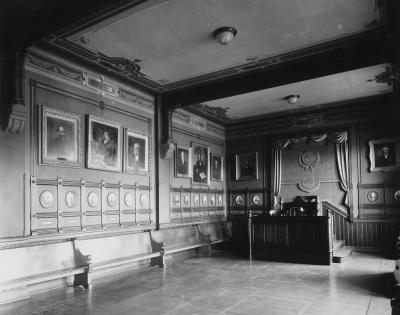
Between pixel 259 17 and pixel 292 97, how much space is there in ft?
14.4

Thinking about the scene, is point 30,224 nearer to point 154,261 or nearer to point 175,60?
point 154,261

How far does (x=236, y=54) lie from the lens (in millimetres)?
6938

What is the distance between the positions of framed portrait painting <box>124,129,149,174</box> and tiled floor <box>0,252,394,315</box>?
238 centimetres

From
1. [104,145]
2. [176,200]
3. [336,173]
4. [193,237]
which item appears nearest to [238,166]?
[336,173]

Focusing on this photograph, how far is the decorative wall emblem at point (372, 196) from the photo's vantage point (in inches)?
405

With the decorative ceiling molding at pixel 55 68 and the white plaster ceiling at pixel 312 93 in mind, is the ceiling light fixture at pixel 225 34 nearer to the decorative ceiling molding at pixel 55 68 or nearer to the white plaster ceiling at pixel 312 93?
the decorative ceiling molding at pixel 55 68

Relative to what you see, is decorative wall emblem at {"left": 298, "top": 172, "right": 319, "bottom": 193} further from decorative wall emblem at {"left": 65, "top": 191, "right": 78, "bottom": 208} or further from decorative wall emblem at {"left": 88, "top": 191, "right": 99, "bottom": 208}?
decorative wall emblem at {"left": 65, "top": 191, "right": 78, "bottom": 208}

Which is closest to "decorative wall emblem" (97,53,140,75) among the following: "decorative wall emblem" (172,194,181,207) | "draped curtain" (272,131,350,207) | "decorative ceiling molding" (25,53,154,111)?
Answer: "decorative ceiling molding" (25,53,154,111)

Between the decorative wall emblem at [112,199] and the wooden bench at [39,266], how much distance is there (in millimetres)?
1336

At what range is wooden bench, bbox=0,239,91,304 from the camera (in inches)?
210

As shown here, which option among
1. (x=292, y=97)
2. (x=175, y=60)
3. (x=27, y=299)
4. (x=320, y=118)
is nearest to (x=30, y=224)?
(x=27, y=299)

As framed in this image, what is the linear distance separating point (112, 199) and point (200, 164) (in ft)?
13.3

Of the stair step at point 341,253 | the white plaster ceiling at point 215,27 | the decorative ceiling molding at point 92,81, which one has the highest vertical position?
the white plaster ceiling at point 215,27

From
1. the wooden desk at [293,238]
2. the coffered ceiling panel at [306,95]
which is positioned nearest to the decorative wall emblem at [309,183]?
the coffered ceiling panel at [306,95]
